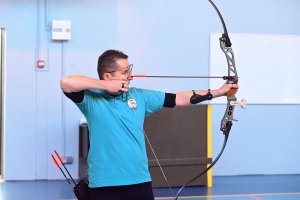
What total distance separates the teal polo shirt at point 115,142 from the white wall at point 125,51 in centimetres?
311

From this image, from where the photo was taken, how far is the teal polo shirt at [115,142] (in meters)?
2.05

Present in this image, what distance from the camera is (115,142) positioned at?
2057 mm

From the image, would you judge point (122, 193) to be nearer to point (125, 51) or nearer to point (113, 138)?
point (113, 138)

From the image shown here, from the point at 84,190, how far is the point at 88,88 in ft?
1.45

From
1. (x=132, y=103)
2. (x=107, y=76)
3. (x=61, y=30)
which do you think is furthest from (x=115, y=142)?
(x=61, y=30)

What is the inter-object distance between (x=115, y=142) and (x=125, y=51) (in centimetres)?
325

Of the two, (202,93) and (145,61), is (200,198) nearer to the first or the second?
(145,61)

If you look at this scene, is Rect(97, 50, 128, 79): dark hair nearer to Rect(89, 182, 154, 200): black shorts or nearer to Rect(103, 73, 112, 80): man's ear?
Rect(103, 73, 112, 80): man's ear

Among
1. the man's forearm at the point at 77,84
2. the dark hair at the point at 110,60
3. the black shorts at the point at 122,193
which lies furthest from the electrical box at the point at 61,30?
the black shorts at the point at 122,193

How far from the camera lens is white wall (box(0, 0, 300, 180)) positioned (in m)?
5.10

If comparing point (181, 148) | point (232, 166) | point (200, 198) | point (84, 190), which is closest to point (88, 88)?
point (84, 190)

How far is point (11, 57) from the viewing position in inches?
200

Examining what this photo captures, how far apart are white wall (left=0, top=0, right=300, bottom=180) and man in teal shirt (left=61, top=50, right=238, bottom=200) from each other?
10.2 feet

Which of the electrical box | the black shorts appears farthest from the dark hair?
the electrical box
